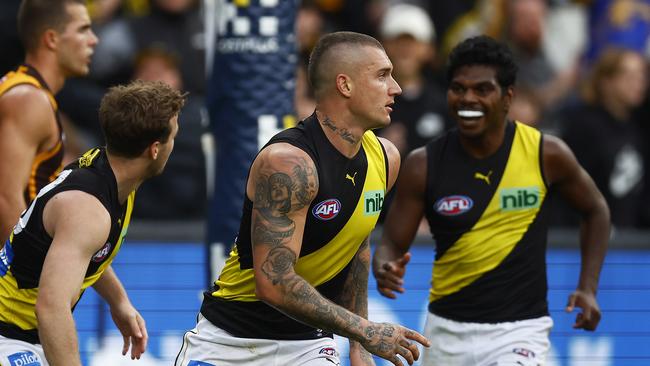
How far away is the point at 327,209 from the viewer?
5.17 metres

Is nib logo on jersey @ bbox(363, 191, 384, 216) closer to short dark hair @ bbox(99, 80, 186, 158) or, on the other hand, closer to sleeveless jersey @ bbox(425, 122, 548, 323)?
short dark hair @ bbox(99, 80, 186, 158)

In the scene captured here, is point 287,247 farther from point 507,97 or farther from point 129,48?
point 129,48

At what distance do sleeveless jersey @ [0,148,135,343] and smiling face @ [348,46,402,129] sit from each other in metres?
1.10

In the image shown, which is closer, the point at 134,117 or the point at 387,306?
the point at 134,117

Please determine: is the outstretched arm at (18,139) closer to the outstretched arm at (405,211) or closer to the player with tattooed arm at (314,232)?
the player with tattooed arm at (314,232)

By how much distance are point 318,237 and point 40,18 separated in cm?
268

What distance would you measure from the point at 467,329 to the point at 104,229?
7.91ft

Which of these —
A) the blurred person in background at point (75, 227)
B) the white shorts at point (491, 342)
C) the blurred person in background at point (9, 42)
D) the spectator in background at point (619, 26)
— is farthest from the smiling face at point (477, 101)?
the blurred person in background at point (9, 42)

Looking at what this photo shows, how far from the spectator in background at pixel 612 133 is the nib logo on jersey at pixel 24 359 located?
548 cm

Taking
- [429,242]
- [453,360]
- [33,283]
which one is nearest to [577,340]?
[429,242]

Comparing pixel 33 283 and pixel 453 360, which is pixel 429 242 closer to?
pixel 453 360

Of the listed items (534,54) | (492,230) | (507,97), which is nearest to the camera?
(492,230)

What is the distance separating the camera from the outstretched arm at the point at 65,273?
471cm

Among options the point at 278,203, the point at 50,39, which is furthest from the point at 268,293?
the point at 50,39
